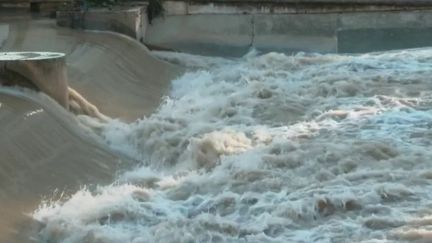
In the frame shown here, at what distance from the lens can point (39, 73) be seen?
8.25 m

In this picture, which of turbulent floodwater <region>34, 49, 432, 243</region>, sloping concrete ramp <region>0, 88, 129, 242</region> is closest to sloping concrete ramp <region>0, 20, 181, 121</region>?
turbulent floodwater <region>34, 49, 432, 243</region>

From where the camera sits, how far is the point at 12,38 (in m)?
12.3

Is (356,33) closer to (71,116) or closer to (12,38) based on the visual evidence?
(12,38)

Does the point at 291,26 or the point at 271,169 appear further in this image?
the point at 291,26

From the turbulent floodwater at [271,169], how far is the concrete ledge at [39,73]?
1.72ft

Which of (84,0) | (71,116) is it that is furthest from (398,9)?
(71,116)

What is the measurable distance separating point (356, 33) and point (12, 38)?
685cm

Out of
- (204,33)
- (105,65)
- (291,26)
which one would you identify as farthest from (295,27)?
(105,65)

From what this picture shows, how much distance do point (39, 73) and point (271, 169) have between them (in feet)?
9.60

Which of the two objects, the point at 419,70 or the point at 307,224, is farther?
the point at 419,70

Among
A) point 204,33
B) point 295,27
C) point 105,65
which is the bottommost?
point 204,33

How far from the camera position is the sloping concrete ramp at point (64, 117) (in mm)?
6582

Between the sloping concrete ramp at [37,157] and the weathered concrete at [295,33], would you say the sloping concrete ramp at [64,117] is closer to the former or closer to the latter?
the sloping concrete ramp at [37,157]

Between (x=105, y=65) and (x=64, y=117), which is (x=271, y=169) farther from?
(x=105, y=65)
